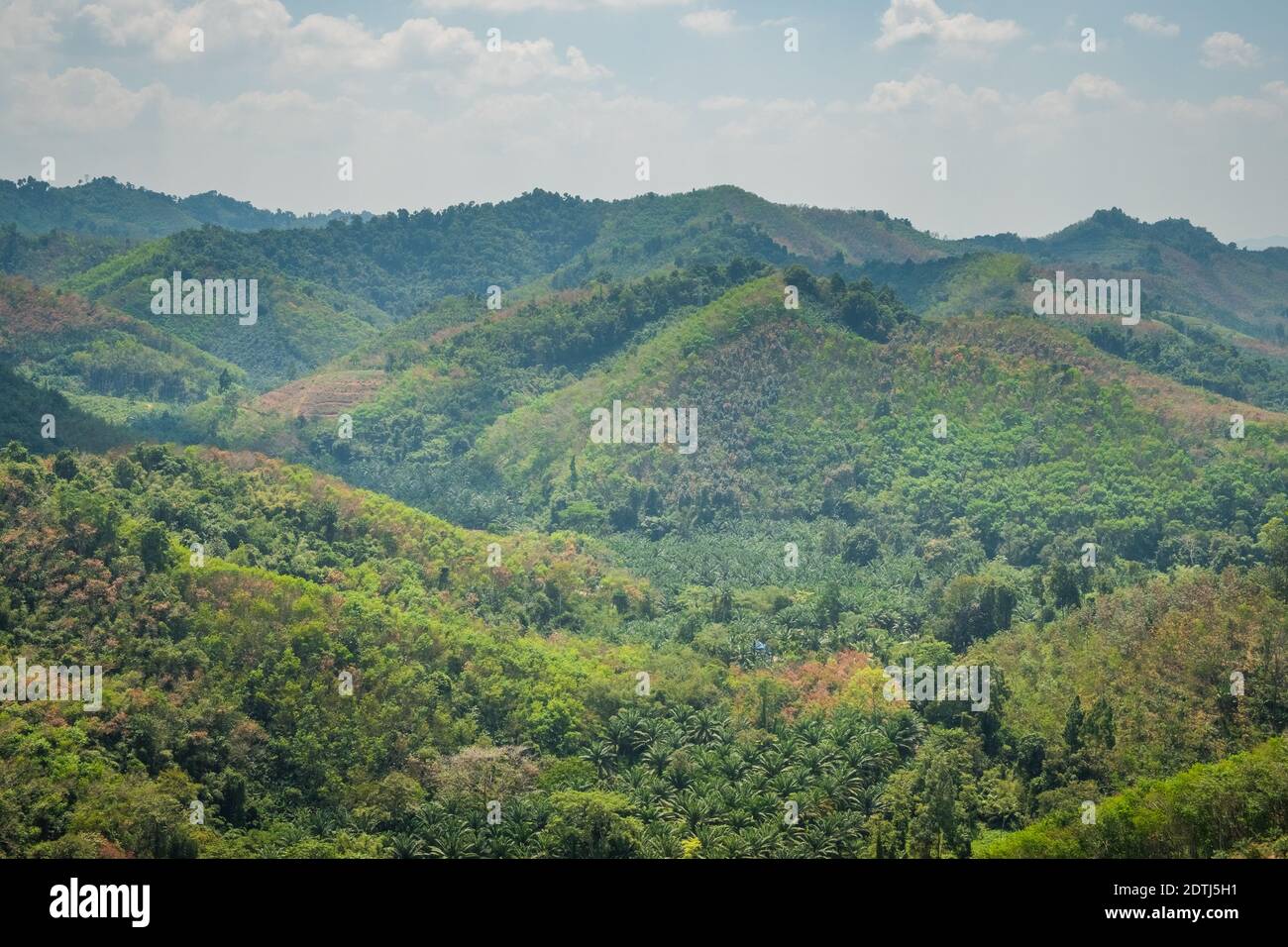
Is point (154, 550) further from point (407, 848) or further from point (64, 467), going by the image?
point (407, 848)

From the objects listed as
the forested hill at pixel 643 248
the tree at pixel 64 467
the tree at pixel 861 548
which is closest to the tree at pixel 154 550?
the tree at pixel 64 467

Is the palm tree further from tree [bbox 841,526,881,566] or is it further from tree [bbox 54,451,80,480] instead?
tree [bbox 841,526,881,566]

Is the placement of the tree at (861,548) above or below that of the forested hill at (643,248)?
below

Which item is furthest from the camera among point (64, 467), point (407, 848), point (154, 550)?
point (64, 467)

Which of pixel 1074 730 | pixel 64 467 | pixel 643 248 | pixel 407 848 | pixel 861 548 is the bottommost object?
pixel 407 848

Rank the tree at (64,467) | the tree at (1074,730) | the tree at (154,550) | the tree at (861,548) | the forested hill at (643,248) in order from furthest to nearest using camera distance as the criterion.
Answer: the forested hill at (643,248), the tree at (861,548), the tree at (64,467), the tree at (154,550), the tree at (1074,730)

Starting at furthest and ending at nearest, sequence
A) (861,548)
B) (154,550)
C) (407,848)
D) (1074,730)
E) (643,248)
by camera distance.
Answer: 1. (643,248)
2. (861,548)
3. (154,550)
4. (1074,730)
5. (407,848)

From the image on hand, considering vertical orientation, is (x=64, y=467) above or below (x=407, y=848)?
above

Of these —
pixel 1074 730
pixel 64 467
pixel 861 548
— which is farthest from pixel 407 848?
pixel 861 548

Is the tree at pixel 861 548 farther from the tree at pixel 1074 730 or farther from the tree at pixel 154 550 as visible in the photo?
the tree at pixel 154 550

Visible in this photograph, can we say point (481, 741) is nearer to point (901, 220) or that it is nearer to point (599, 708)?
point (599, 708)
